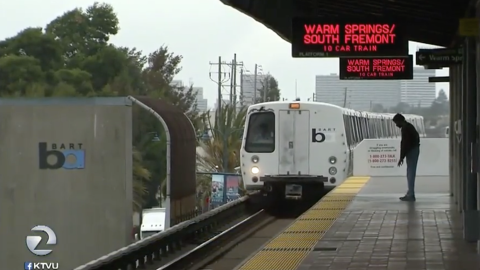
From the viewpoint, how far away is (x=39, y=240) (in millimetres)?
23938

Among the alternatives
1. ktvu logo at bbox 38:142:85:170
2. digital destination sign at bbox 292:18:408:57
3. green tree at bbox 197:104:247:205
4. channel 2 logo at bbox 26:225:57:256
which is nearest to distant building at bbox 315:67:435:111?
green tree at bbox 197:104:247:205

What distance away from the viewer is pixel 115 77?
55625mm

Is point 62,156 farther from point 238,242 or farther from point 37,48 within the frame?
point 37,48

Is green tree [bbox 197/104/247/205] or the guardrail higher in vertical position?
green tree [bbox 197/104/247/205]

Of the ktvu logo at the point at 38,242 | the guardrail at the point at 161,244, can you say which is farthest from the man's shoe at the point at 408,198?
the ktvu logo at the point at 38,242

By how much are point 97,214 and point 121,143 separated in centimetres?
192

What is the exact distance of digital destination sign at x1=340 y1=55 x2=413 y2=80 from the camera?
15961 mm

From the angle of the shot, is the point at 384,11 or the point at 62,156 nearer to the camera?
the point at 384,11

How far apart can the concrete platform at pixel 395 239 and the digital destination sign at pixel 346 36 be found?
8.54ft

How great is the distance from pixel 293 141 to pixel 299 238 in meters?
10.1

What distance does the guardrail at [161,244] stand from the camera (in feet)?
40.4

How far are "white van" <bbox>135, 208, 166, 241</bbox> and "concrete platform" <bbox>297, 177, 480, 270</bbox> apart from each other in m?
14.4

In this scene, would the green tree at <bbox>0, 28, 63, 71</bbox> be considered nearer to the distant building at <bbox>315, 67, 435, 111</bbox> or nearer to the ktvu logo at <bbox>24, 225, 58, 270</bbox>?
the distant building at <bbox>315, 67, 435, 111</bbox>

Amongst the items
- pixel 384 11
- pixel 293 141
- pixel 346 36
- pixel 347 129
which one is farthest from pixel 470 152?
pixel 347 129
